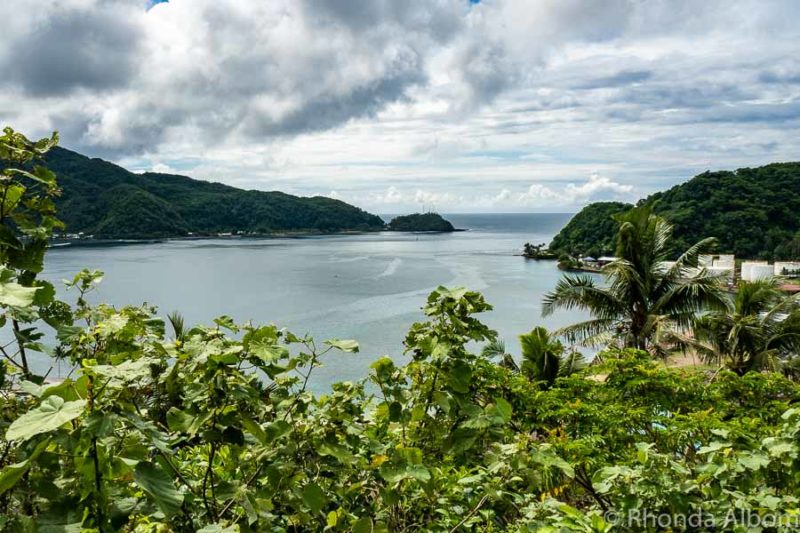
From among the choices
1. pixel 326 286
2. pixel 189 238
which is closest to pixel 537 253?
pixel 326 286

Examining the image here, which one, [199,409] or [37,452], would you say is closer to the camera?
[37,452]

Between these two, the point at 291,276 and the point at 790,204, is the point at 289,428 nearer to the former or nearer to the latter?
the point at 291,276

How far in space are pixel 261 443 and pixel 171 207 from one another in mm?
148237

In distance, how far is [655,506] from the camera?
6.57ft

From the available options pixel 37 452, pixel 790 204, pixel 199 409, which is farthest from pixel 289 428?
pixel 790 204

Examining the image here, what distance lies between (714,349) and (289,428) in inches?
618

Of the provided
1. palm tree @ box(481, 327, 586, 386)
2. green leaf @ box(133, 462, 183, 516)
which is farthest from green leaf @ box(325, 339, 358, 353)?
palm tree @ box(481, 327, 586, 386)

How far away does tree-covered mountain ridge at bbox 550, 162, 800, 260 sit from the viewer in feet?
212

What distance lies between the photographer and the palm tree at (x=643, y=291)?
42.5ft

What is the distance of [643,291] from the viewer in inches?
516

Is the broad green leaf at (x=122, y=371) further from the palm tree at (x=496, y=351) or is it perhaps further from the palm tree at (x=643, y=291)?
the palm tree at (x=643, y=291)

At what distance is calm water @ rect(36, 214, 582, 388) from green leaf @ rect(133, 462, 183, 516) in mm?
24644

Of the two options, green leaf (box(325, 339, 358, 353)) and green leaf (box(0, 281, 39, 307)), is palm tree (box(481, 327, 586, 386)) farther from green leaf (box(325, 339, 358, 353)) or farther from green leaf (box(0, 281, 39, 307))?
green leaf (box(0, 281, 39, 307))

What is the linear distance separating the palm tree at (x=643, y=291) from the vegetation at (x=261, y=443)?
459 inches
